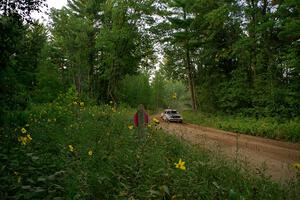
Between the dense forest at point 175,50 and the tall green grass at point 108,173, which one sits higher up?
the dense forest at point 175,50

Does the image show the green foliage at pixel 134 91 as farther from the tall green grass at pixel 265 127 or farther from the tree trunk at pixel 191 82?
the tall green grass at pixel 265 127

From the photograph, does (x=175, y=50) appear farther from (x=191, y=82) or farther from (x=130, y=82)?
(x=130, y=82)

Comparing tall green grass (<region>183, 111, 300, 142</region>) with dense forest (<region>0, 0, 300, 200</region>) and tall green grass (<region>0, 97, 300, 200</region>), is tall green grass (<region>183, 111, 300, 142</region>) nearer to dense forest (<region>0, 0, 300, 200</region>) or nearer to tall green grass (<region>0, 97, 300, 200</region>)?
dense forest (<region>0, 0, 300, 200</region>)

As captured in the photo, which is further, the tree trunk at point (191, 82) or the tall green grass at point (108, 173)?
the tree trunk at point (191, 82)

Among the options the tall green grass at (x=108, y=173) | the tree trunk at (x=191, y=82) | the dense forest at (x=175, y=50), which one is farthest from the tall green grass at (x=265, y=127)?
the tall green grass at (x=108, y=173)

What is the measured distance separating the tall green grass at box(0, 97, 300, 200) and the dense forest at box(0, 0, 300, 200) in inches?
1.0

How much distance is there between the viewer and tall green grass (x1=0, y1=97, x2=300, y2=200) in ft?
11.1

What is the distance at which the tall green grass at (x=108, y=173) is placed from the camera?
339 cm

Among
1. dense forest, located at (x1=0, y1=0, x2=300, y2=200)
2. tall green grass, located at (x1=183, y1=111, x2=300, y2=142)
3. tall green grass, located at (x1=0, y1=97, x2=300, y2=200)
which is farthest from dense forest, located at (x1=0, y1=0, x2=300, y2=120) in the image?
tall green grass, located at (x1=0, y1=97, x2=300, y2=200)

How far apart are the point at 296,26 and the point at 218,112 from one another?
43.1 ft

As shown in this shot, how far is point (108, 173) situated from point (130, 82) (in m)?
44.7

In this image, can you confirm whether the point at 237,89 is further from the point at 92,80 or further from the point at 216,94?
the point at 92,80

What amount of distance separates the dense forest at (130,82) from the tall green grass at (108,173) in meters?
0.03

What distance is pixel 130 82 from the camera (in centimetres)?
4872
